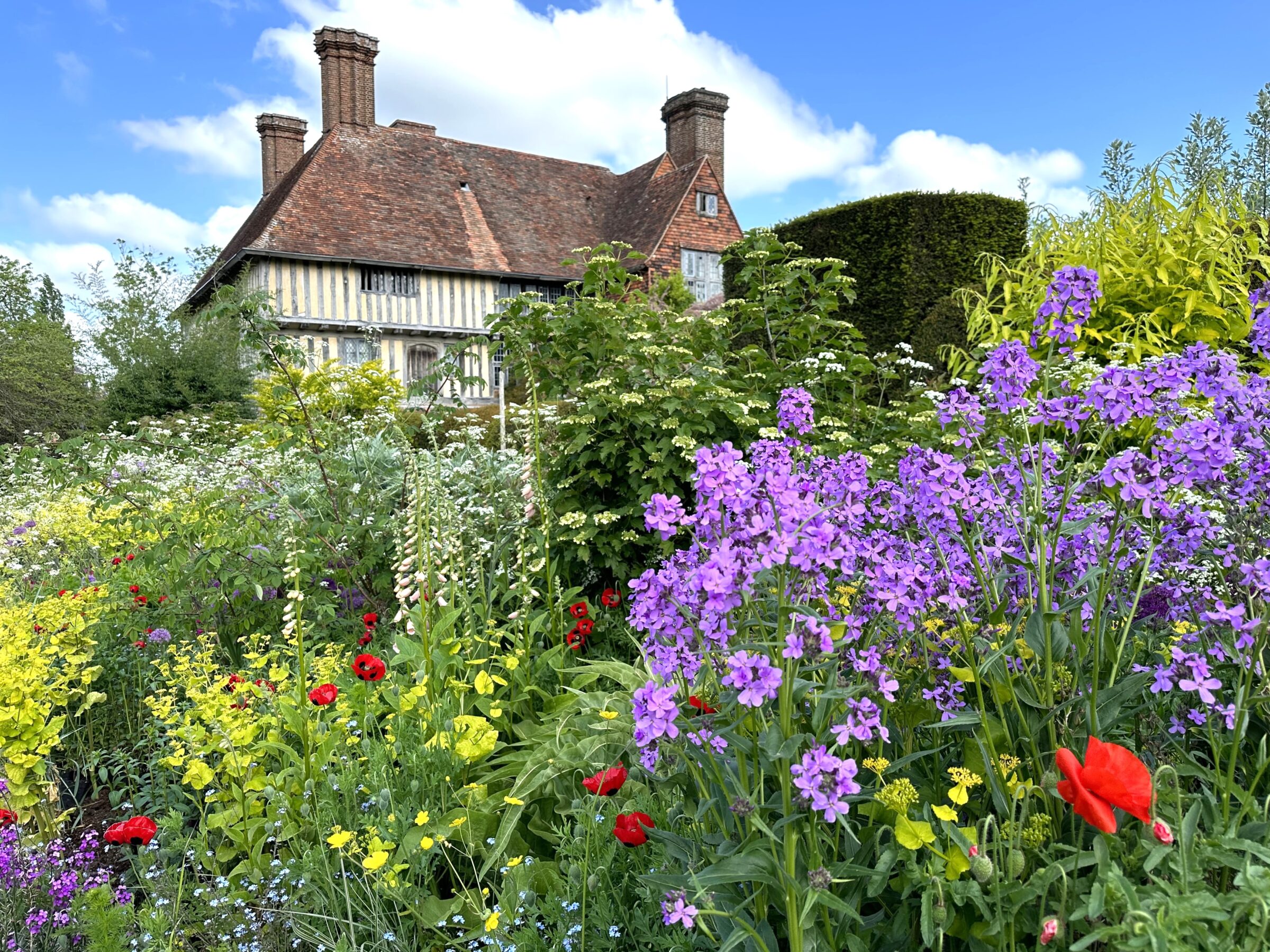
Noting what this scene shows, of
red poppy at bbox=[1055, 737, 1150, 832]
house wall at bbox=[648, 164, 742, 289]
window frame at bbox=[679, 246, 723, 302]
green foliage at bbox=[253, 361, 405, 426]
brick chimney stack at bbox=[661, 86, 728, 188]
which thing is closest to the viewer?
red poppy at bbox=[1055, 737, 1150, 832]

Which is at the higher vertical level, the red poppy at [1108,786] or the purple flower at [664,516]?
the purple flower at [664,516]

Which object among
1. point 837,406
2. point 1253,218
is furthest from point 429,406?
point 1253,218

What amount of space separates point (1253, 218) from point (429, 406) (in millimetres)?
5127

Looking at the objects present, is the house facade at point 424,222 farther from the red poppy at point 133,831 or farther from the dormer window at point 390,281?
the red poppy at point 133,831

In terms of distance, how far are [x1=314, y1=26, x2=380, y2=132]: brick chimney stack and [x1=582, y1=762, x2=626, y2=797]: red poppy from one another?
22.8 m

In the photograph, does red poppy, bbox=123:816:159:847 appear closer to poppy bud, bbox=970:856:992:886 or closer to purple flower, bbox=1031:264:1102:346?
poppy bud, bbox=970:856:992:886

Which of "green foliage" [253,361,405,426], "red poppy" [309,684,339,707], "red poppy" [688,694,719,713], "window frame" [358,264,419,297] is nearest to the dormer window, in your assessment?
"window frame" [358,264,419,297]

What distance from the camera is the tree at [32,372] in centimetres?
1487

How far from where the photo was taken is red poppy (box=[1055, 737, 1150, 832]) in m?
1.05

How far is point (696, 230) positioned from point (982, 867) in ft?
74.0

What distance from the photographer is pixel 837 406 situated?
4605 mm

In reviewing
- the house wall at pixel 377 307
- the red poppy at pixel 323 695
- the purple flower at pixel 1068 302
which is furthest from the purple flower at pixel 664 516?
the house wall at pixel 377 307

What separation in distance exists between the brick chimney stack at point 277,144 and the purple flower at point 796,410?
84.0 feet

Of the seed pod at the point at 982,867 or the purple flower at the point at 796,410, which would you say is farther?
the purple flower at the point at 796,410
